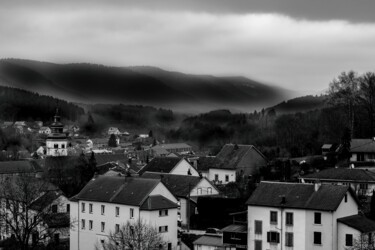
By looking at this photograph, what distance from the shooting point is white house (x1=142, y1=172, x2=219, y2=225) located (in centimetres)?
6450

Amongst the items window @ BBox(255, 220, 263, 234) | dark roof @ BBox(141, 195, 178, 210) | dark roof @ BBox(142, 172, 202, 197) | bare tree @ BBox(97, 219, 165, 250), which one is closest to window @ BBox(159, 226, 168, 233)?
bare tree @ BBox(97, 219, 165, 250)

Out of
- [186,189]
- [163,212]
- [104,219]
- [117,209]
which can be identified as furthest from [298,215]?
[186,189]

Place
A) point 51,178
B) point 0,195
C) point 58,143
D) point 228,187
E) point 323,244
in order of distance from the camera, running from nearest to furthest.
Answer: point 323,244
point 0,195
point 228,187
point 51,178
point 58,143

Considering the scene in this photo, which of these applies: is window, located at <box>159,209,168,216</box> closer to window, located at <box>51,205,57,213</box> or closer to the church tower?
window, located at <box>51,205,57,213</box>

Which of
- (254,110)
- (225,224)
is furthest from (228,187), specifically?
(254,110)

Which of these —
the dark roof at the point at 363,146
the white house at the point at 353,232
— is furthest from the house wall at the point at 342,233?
the dark roof at the point at 363,146

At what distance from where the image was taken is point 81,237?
59656 mm

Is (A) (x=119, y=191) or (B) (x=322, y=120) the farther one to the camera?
(B) (x=322, y=120)

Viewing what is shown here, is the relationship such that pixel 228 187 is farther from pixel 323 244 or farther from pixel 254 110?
pixel 254 110

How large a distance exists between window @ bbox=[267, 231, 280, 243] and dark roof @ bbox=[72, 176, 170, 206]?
1121 centimetres

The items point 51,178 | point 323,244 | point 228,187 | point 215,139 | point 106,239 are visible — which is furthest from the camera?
point 215,139

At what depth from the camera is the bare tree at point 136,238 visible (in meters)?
48.8

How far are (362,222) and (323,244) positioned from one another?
127 inches

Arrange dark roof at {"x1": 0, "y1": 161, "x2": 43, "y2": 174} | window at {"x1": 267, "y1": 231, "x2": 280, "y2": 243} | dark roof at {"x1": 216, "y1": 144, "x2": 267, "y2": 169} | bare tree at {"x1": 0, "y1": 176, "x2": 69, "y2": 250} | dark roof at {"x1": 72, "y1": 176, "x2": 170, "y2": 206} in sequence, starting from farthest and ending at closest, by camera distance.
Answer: dark roof at {"x1": 0, "y1": 161, "x2": 43, "y2": 174}, dark roof at {"x1": 216, "y1": 144, "x2": 267, "y2": 169}, dark roof at {"x1": 72, "y1": 176, "x2": 170, "y2": 206}, bare tree at {"x1": 0, "y1": 176, "x2": 69, "y2": 250}, window at {"x1": 267, "y1": 231, "x2": 280, "y2": 243}
